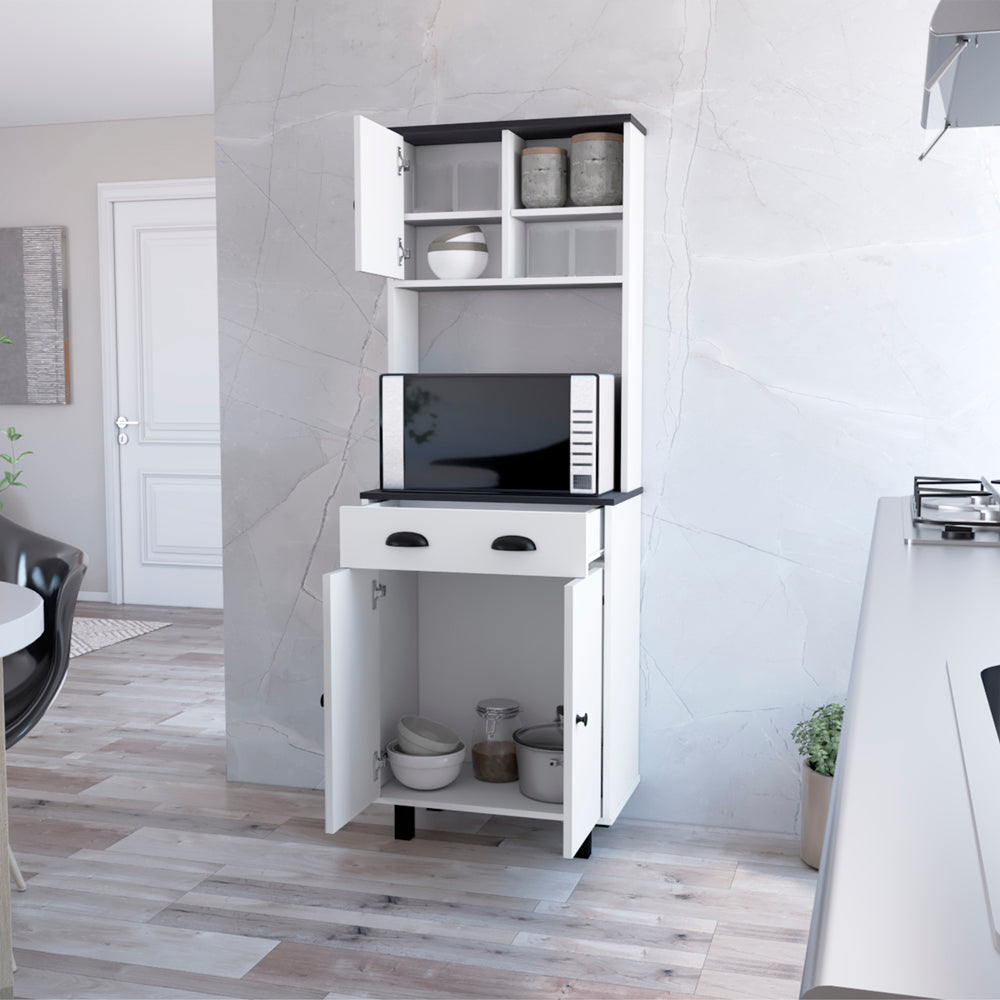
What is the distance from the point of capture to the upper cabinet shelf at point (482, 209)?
2.65 metres

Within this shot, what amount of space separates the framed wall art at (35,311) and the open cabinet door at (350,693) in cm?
388

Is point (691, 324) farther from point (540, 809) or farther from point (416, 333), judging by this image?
point (540, 809)

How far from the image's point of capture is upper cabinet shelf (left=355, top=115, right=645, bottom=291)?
104 inches

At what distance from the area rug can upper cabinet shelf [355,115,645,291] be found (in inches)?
111

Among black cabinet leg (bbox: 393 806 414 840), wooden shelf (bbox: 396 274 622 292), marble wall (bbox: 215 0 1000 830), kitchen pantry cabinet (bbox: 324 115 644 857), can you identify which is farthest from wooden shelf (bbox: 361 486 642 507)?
black cabinet leg (bbox: 393 806 414 840)

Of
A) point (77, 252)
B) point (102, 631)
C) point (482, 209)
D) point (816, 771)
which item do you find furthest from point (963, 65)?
point (77, 252)

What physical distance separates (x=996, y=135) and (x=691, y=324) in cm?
79

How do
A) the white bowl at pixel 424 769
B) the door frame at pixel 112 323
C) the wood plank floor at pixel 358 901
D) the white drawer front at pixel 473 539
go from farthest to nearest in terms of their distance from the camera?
the door frame at pixel 112 323
the white bowl at pixel 424 769
the white drawer front at pixel 473 539
the wood plank floor at pixel 358 901

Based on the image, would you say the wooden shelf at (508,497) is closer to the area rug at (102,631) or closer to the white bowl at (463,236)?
the white bowl at (463,236)

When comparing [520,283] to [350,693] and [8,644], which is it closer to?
[350,693]

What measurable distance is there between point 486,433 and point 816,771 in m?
1.10

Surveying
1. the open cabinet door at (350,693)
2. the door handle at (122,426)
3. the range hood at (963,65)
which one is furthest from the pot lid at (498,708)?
the door handle at (122,426)

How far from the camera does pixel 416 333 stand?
9.89 ft

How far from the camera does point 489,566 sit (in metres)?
2.52
